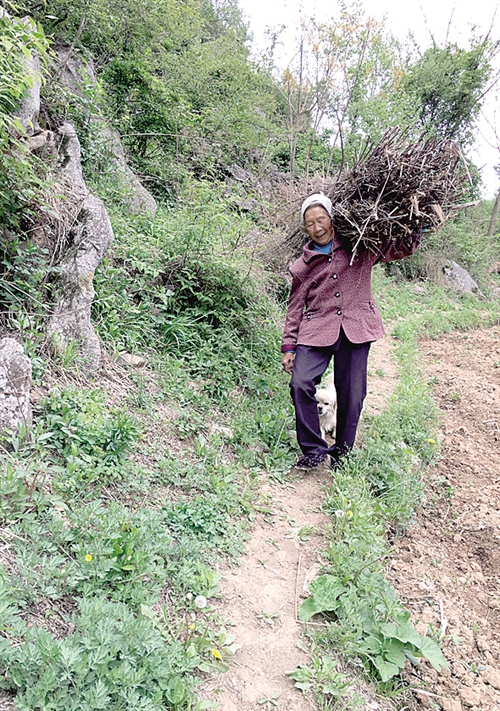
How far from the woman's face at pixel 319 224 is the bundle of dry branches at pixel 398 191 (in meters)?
0.09

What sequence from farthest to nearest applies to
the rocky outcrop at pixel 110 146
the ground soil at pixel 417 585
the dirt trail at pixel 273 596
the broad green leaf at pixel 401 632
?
the rocky outcrop at pixel 110 146 → the broad green leaf at pixel 401 632 → the ground soil at pixel 417 585 → the dirt trail at pixel 273 596

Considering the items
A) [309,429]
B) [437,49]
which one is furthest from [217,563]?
[437,49]

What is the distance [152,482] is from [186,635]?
1077mm

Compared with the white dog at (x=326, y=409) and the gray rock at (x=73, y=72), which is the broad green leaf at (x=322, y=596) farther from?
the gray rock at (x=73, y=72)

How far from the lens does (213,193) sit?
17.0 ft

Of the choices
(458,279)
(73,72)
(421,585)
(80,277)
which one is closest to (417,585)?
(421,585)

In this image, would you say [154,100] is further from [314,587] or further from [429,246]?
[429,246]

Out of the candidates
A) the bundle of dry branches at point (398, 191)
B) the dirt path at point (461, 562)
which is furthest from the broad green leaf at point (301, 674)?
the bundle of dry branches at point (398, 191)

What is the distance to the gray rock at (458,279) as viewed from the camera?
15.2 m

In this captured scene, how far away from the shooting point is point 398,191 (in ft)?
10.2

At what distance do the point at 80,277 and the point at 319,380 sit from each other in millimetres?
1997

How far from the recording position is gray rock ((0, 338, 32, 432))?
2391mm

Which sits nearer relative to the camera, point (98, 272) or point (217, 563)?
point (217, 563)

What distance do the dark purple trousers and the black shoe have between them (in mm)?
33
